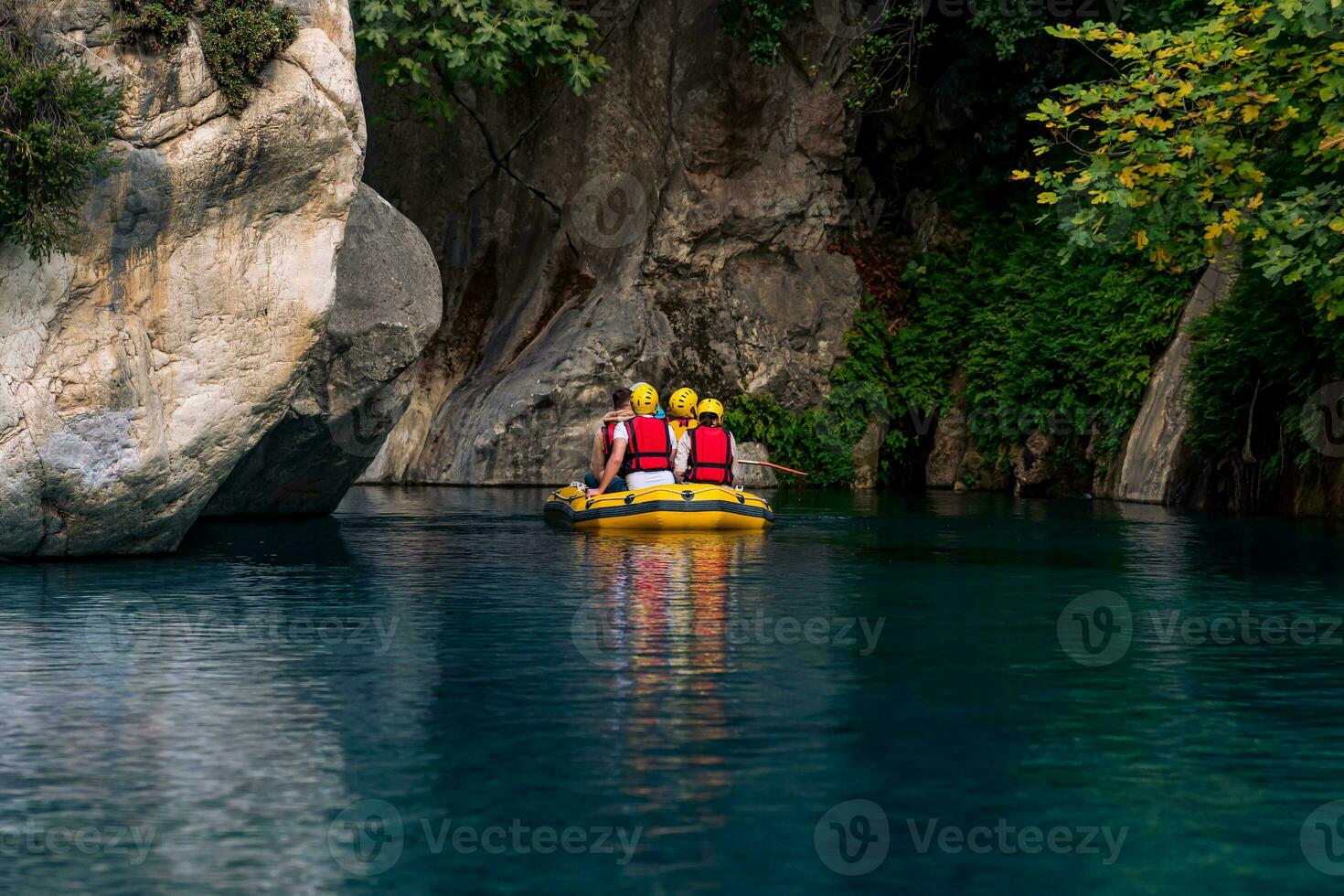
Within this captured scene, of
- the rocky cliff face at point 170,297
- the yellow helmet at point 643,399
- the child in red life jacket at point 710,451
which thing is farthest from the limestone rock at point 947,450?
the rocky cliff face at point 170,297

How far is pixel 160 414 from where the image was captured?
15.4 metres

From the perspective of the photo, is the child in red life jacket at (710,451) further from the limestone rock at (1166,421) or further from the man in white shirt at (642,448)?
the limestone rock at (1166,421)

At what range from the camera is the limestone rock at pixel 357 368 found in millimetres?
Result: 20781

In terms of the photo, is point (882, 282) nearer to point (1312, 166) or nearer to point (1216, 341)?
point (1216, 341)

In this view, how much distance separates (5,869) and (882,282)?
3069cm

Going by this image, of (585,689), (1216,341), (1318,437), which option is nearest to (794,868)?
(585,689)

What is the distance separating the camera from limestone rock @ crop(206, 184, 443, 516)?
20.8 meters

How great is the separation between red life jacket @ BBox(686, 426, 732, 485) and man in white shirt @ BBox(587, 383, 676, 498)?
1.07 ft

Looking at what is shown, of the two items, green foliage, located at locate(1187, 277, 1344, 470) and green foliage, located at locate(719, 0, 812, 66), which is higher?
green foliage, located at locate(719, 0, 812, 66)

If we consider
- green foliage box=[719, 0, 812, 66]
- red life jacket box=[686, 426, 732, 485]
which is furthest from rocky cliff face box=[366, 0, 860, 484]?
red life jacket box=[686, 426, 732, 485]

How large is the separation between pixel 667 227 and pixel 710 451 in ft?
45.7

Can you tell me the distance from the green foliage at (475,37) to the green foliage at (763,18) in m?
3.15

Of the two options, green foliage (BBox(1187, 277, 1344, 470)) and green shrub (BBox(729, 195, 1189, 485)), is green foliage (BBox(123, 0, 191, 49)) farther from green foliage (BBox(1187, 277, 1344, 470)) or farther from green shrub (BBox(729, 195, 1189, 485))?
green shrub (BBox(729, 195, 1189, 485))

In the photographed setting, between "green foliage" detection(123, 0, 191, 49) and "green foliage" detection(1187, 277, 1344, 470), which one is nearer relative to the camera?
"green foliage" detection(123, 0, 191, 49)
